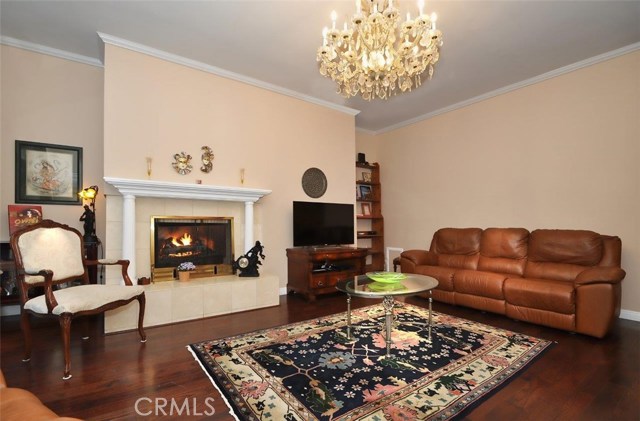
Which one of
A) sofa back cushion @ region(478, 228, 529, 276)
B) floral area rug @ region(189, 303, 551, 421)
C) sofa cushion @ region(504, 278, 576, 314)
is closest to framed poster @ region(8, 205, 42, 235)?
floral area rug @ region(189, 303, 551, 421)

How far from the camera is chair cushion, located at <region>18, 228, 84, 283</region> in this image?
8.03 ft

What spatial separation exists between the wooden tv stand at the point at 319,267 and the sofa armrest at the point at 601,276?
8.25 ft

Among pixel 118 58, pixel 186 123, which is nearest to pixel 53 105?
pixel 118 58

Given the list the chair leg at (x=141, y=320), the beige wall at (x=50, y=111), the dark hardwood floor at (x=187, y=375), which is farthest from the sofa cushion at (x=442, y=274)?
the beige wall at (x=50, y=111)

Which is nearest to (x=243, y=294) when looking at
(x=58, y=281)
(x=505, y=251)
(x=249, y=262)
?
(x=249, y=262)

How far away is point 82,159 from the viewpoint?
3.65 meters

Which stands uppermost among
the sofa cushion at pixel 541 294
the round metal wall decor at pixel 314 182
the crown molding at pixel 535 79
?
the crown molding at pixel 535 79

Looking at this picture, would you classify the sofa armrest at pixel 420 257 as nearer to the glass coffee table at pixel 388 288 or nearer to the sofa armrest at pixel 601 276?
the glass coffee table at pixel 388 288

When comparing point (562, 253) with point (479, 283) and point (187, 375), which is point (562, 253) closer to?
point (479, 283)

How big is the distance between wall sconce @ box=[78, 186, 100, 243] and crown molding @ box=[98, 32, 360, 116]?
165cm

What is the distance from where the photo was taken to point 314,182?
476 cm

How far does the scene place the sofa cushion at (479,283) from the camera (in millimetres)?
3316

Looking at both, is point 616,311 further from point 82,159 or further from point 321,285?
point 82,159

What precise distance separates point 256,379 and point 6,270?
2.97 meters
